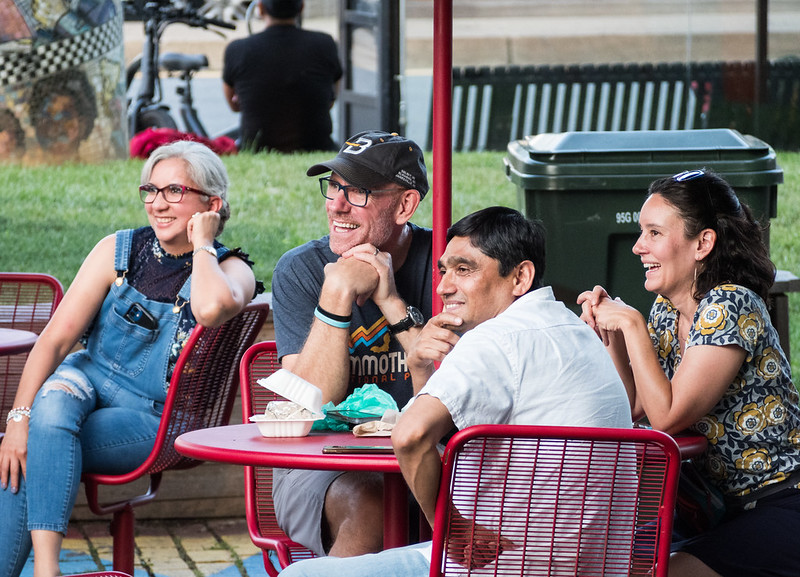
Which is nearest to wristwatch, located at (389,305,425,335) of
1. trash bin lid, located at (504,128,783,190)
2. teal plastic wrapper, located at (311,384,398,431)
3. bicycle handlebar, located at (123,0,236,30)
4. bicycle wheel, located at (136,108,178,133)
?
teal plastic wrapper, located at (311,384,398,431)

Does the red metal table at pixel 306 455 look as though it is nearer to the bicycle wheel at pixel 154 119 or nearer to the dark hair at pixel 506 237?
the dark hair at pixel 506 237

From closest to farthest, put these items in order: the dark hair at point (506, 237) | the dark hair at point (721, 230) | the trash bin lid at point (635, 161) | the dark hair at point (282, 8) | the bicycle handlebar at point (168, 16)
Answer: the dark hair at point (506, 237) < the dark hair at point (721, 230) < the trash bin lid at point (635, 161) < the dark hair at point (282, 8) < the bicycle handlebar at point (168, 16)

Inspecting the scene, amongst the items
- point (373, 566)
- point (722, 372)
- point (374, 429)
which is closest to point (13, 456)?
point (374, 429)

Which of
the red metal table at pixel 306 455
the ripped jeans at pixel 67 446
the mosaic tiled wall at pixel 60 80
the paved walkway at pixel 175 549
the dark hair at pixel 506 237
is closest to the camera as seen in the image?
the red metal table at pixel 306 455

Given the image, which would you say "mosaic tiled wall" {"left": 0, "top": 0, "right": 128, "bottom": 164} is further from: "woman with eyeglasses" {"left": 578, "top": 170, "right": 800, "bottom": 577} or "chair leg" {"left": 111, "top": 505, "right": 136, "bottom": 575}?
"woman with eyeglasses" {"left": 578, "top": 170, "right": 800, "bottom": 577}

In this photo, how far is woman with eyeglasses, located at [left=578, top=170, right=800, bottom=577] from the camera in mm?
2793

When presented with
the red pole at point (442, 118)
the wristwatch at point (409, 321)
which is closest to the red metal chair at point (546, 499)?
the red pole at point (442, 118)

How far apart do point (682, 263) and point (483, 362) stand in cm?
95

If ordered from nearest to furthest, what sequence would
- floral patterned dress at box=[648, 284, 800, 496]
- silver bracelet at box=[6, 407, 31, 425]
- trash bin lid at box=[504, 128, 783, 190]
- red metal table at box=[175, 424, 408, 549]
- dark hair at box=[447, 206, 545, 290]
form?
red metal table at box=[175, 424, 408, 549] → dark hair at box=[447, 206, 545, 290] → floral patterned dress at box=[648, 284, 800, 496] → silver bracelet at box=[6, 407, 31, 425] → trash bin lid at box=[504, 128, 783, 190]

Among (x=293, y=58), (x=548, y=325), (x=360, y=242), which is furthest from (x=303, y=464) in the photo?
(x=293, y=58)

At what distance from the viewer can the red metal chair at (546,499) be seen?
223 centimetres

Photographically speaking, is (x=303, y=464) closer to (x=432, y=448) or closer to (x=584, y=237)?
(x=432, y=448)

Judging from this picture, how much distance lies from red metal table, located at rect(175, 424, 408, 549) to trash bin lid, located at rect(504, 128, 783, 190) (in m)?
2.08

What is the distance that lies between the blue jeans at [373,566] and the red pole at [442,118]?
808 millimetres
